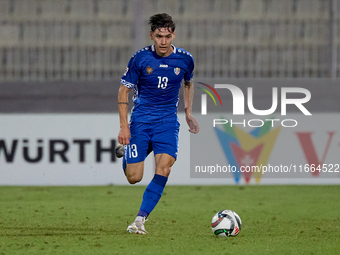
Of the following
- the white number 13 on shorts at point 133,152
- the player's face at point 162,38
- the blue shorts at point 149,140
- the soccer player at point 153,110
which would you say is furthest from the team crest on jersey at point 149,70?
the white number 13 on shorts at point 133,152

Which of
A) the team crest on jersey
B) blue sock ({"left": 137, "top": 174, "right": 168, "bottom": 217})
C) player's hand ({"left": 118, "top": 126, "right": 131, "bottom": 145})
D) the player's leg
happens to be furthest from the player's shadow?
the team crest on jersey

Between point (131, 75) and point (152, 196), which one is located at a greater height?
point (131, 75)

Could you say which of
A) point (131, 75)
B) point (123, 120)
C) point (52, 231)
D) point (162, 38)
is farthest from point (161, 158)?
point (52, 231)

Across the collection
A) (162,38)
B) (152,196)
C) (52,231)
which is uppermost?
(162,38)

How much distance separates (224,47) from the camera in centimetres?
974

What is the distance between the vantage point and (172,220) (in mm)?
6098

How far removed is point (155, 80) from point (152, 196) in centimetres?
103

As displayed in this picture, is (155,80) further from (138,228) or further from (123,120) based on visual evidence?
(138,228)

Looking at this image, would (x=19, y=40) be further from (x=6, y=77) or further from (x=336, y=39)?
(x=336, y=39)

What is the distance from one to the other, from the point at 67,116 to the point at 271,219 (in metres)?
4.37

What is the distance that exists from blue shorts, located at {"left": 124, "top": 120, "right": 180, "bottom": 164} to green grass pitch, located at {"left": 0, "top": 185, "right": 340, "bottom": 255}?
0.70 meters

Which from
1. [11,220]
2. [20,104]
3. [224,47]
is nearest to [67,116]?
[20,104]

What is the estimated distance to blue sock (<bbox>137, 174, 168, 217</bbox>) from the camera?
5.07 m

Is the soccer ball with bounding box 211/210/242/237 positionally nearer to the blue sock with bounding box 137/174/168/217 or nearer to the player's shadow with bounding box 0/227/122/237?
the blue sock with bounding box 137/174/168/217
